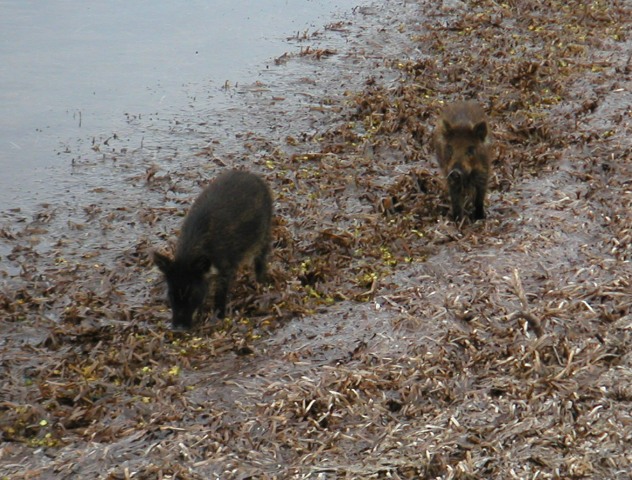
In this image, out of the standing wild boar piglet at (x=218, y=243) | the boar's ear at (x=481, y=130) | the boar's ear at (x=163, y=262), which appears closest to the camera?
the boar's ear at (x=163, y=262)

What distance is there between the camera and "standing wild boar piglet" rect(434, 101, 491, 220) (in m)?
9.66

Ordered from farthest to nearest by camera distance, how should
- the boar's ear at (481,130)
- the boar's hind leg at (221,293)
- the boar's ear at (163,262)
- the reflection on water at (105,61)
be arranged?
the reflection on water at (105,61), the boar's ear at (481,130), the boar's hind leg at (221,293), the boar's ear at (163,262)

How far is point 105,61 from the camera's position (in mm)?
14219

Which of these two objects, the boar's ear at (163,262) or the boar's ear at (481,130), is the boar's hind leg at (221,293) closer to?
the boar's ear at (163,262)

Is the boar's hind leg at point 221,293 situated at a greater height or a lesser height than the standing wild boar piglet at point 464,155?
lesser

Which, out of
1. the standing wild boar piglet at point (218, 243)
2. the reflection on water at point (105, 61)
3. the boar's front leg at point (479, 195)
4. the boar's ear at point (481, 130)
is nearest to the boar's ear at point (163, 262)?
the standing wild boar piglet at point (218, 243)

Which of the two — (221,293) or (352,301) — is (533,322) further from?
(221,293)

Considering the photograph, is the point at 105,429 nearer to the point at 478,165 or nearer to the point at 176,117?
the point at 478,165

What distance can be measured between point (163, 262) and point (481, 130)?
13.2 feet

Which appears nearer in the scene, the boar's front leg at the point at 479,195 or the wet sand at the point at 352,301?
the wet sand at the point at 352,301

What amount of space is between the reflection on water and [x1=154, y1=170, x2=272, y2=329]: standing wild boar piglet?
289 cm

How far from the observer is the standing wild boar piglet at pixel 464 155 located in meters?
9.66

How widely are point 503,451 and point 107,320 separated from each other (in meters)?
3.85

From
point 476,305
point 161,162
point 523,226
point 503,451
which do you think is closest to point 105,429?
point 503,451
